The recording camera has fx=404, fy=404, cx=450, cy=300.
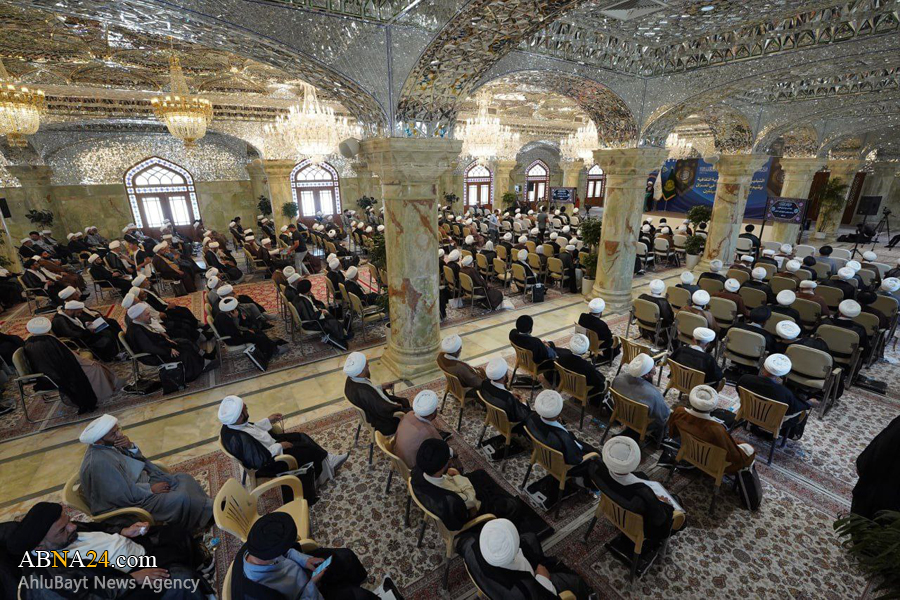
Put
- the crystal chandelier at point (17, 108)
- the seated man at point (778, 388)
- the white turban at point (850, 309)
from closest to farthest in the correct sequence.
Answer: the seated man at point (778, 388)
the white turban at point (850, 309)
the crystal chandelier at point (17, 108)

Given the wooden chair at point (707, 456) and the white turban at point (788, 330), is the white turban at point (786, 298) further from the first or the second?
the wooden chair at point (707, 456)

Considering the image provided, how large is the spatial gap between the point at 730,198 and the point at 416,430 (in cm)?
1128

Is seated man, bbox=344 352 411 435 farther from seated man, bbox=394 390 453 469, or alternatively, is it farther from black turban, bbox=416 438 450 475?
black turban, bbox=416 438 450 475

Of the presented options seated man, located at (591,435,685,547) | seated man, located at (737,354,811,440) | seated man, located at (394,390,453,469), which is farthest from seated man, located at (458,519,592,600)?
seated man, located at (737,354,811,440)

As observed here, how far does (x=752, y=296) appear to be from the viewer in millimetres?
6953

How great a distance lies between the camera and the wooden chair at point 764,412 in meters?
3.85

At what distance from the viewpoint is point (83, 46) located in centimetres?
689

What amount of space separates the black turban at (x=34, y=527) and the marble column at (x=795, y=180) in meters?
17.5

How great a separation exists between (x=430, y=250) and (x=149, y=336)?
4.05 metres

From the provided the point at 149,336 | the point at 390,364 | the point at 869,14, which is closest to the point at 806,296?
the point at 869,14

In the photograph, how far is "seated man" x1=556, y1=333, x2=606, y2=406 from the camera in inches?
178

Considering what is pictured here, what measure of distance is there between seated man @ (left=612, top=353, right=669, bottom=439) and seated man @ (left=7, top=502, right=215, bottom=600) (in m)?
3.82

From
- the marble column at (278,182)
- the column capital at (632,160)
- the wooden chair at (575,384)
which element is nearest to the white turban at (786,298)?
the column capital at (632,160)

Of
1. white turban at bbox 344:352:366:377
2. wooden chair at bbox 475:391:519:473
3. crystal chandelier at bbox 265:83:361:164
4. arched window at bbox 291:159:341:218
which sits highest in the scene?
crystal chandelier at bbox 265:83:361:164
